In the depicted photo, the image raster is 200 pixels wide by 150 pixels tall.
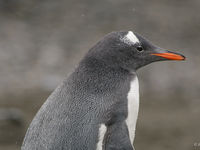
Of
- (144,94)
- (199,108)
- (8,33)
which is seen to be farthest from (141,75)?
(8,33)

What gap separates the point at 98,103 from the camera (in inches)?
173

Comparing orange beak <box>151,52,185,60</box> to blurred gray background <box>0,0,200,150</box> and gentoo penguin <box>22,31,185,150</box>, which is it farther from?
blurred gray background <box>0,0,200,150</box>

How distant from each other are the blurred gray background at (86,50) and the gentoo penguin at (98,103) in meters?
4.13

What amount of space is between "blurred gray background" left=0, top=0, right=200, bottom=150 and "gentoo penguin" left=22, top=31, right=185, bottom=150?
4126 millimetres

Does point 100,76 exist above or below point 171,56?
below

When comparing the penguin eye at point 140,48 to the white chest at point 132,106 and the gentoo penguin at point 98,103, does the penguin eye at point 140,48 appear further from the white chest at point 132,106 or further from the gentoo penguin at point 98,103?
the white chest at point 132,106

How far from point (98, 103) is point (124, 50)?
55 cm

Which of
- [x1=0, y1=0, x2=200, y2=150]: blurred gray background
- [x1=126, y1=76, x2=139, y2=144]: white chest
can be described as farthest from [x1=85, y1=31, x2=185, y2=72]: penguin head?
[x1=0, y1=0, x2=200, y2=150]: blurred gray background

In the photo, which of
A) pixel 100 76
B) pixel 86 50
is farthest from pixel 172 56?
pixel 86 50

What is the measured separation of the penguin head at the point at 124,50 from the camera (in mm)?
4605

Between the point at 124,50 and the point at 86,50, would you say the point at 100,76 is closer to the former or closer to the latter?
the point at 124,50

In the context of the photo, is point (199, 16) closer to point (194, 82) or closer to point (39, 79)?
point (194, 82)

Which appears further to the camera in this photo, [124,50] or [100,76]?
[124,50]

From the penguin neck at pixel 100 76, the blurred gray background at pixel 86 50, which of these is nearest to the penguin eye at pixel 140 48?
the penguin neck at pixel 100 76
